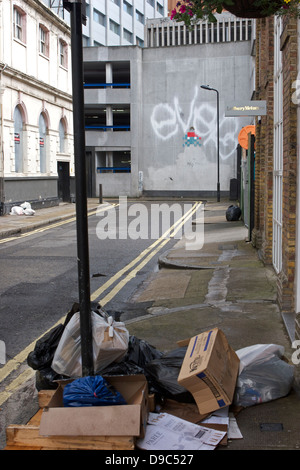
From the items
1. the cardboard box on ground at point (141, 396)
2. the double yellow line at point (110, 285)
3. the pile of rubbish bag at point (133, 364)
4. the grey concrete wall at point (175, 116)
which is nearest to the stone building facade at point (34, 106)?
the double yellow line at point (110, 285)

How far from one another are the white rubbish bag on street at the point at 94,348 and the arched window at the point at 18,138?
2366 centimetres

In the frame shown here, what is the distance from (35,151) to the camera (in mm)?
28953

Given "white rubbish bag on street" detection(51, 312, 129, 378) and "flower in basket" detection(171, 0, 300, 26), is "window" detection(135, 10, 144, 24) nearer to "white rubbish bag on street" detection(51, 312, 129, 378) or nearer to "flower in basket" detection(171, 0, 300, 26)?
"flower in basket" detection(171, 0, 300, 26)

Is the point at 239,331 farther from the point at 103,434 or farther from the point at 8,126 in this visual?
the point at 8,126

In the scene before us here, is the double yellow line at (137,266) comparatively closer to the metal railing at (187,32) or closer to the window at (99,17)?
the metal railing at (187,32)

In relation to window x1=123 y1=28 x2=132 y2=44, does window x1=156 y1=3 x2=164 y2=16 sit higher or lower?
higher

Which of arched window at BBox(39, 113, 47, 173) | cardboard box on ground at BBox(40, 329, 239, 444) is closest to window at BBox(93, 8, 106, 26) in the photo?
arched window at BBox(39, 113, 47, 173)

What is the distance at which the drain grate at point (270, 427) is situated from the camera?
13.1 feet

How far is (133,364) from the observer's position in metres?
4.73

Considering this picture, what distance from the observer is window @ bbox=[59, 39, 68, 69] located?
3250cm

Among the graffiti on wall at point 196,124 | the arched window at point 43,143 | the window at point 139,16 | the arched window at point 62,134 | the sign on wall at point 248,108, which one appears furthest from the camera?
the window at point 139,16

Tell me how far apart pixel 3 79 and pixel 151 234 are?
1152 centimetres

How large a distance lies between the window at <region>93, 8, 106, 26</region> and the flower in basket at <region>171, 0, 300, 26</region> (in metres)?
59.2

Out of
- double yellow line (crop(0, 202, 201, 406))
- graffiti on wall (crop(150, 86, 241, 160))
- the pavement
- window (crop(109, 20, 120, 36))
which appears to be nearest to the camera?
the pavement
